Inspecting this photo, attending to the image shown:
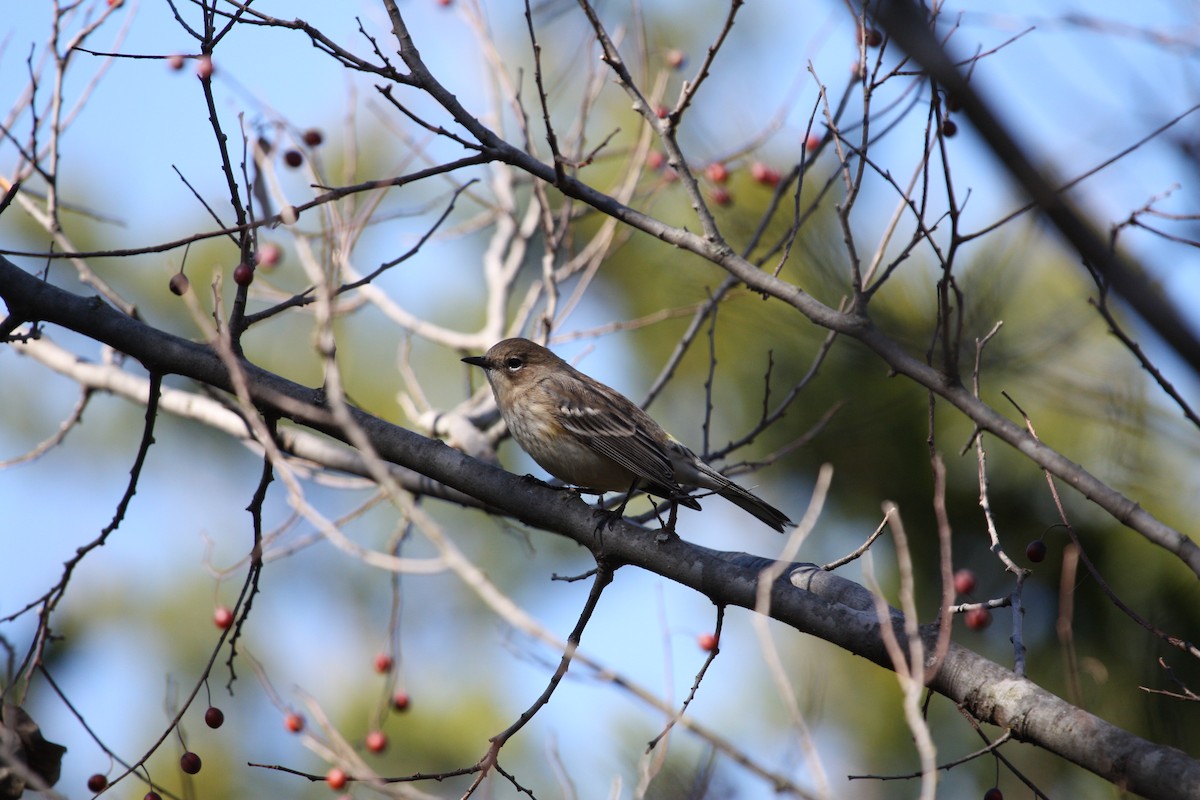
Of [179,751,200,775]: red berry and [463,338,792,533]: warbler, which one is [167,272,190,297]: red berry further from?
[463,338,792,533]: warbler

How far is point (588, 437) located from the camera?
20.7ft

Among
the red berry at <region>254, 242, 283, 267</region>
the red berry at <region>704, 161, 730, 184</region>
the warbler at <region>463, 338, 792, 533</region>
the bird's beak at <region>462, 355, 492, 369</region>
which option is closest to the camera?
the warbler at <region>463, 338, 792, 533</region>

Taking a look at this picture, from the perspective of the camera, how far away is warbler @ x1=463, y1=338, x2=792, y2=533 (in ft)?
19.6

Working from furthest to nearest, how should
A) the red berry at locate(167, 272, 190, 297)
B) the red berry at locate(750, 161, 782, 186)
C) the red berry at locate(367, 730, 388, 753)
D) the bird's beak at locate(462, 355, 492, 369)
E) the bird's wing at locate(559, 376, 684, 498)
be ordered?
the red berry at locate(750, 161, 782, 186)
the bird's beak at locate(462, 355, 492, 369)
the red berry at locate(367, 730, 388, 753)
the bird's wing at locate(559, 376, 684, 498)
the red berry at locate(167, 272, 190, 297)

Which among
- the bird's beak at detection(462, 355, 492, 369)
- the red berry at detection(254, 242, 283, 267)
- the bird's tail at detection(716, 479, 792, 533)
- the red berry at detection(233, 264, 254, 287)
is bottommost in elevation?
the red berry at detection(233, 264, 254, 287)

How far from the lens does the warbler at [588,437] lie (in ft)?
19.6

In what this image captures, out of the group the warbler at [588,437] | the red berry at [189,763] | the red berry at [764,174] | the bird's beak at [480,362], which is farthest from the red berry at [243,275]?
the red berry at [764,174]

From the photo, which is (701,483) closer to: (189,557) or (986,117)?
(986,117)

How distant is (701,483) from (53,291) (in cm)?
367

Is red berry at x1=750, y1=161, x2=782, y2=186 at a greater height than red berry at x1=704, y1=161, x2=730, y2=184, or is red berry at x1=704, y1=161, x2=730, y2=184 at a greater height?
red berry at x1=750, y1=161, x2=782, y2=186

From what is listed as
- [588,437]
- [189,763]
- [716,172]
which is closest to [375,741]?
[189,763]

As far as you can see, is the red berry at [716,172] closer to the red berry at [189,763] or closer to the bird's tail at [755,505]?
the bird's tail at [755,505]

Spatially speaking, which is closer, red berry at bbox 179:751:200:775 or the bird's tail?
red berry at bbox 179:751:200:775

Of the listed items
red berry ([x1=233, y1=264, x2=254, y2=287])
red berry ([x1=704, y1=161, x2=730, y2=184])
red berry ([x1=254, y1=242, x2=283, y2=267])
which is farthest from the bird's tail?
red berry ([x1=254, y1=242, x2=283, y2=267])
